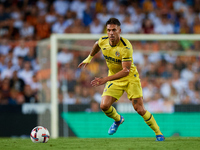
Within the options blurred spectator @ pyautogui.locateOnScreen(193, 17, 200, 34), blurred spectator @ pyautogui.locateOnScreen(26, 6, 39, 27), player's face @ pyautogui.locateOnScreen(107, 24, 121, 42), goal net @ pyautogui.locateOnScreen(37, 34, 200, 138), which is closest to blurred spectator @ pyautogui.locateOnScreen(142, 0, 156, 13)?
blurred spectator @ pyautogui.locateOnScreen(193, 17, 200, 34)

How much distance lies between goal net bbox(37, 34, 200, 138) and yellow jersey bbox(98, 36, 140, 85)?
3.44 m

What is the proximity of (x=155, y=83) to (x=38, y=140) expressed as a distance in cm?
508

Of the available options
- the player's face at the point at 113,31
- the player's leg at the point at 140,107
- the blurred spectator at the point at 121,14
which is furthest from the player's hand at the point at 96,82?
the blurred spectator at the point at 121,14

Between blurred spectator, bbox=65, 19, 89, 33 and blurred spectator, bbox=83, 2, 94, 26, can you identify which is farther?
blurred spectator, bbox=83, 2, 94, 26

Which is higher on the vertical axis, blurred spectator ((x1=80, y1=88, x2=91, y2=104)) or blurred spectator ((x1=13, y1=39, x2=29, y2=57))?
blurred spectator ((x1=13, y1=39, x2=29, y2=57))

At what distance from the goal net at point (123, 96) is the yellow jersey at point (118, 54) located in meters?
3.44

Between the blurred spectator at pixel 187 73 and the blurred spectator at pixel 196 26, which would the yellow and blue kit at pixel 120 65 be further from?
the blurred spectator at pixel 196 26

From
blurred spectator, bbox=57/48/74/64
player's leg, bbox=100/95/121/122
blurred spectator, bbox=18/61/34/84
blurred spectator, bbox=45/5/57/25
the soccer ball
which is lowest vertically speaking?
the soccer ball

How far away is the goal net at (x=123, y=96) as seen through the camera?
1099 centimetres

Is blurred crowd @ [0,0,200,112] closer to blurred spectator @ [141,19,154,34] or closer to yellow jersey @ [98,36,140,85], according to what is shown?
blurred spectator @ [141,19,154,34]

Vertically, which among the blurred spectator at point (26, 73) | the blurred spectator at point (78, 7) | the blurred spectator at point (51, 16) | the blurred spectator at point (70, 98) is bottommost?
the blurred spectator at point (70, 98)

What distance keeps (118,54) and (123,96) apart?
4067 millimetres

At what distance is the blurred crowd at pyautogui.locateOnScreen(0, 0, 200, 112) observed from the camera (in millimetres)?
11180

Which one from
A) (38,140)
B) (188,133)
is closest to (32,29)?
(188,133)
